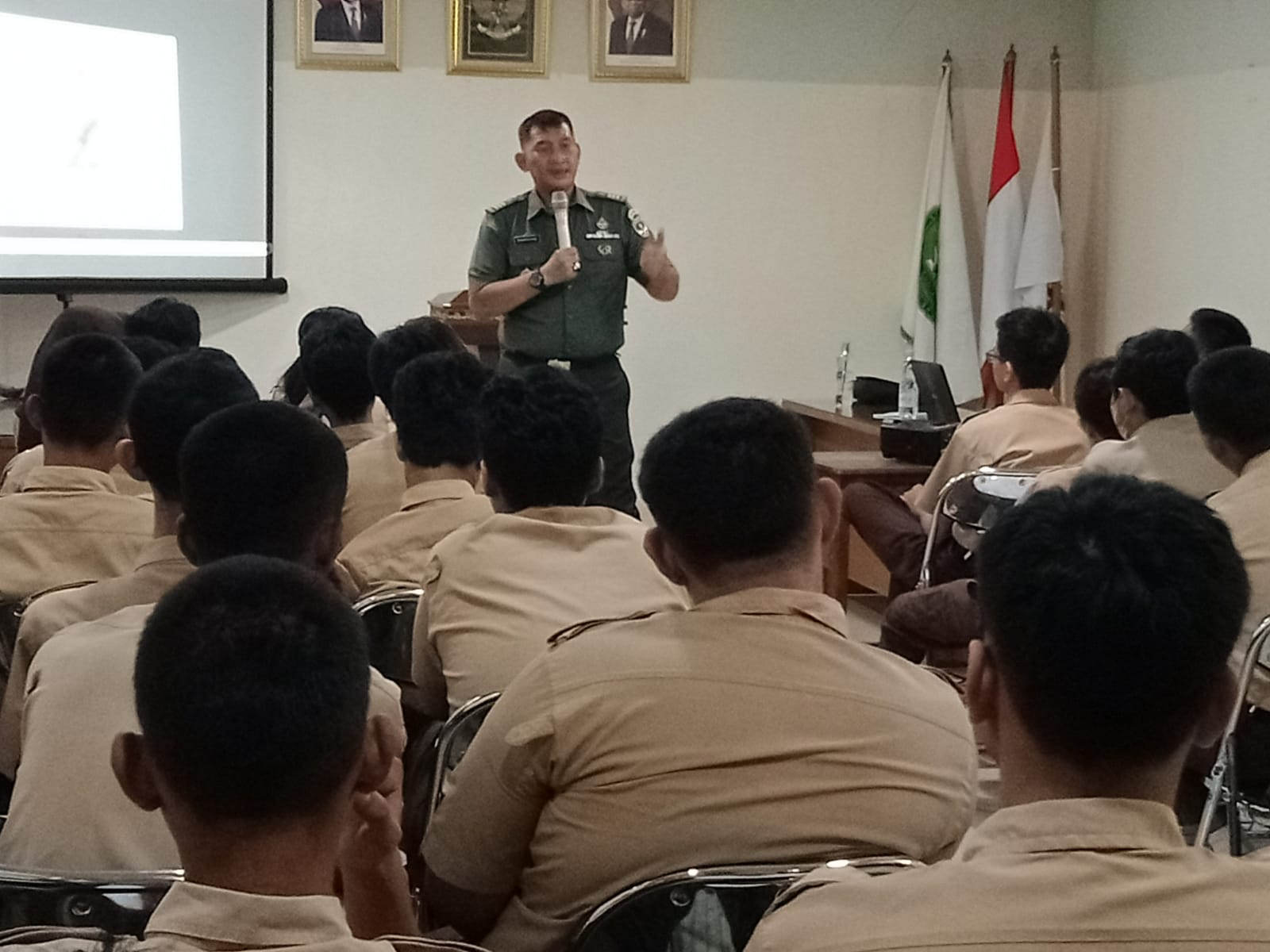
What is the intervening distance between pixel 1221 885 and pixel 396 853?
0.72 meters

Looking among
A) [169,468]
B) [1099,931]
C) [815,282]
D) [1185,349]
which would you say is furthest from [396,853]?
[815,282]

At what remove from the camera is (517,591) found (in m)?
2.17

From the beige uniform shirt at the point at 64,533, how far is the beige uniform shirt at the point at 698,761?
115cm

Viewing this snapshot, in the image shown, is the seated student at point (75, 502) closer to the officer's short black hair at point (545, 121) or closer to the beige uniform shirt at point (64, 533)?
the beige uniform shirt at point (64, 533)

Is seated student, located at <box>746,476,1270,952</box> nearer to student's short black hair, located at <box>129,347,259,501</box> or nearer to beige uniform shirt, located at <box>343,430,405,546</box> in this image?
student's short black hair, located at <box>129,347,259,501</box>

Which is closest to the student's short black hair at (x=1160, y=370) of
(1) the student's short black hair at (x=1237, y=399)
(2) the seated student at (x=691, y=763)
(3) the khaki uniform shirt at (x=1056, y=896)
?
(1) the student's short black hair at (x=1237, y=399)

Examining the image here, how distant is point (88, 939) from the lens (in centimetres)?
106

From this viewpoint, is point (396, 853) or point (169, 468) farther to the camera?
point (169, 468)

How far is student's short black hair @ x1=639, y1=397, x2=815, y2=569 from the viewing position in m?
1.73

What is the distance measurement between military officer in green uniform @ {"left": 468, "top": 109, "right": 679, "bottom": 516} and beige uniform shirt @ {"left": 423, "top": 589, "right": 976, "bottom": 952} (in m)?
2.89

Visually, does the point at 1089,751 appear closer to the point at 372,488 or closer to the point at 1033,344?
the point at 372,488

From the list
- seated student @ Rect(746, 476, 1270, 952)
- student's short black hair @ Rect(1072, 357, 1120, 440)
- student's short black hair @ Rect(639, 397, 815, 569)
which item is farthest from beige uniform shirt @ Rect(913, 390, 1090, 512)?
seated student @ Rect(746, 476, 1270, 952)

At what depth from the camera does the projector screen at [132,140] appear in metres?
5.62

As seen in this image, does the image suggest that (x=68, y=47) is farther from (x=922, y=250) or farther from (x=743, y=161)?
(x=922, y=250)
